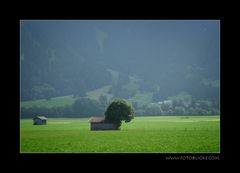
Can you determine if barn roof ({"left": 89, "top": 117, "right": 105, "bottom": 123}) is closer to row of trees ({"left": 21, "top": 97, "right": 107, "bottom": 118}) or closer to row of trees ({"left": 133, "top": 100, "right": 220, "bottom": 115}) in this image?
row of trees ({"left": 21, "top": 97, "right": 107, "bottom": 118})

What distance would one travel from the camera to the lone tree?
345 inches

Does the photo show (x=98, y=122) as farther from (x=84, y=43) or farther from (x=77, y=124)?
(x=84, y=43)

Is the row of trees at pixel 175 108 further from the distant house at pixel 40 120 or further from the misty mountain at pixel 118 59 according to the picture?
the distant house at pixel 40 120

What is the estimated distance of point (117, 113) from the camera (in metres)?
8.70

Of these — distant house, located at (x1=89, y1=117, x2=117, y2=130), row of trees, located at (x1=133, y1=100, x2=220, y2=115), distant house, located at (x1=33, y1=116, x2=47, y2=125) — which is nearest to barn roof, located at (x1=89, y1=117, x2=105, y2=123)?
distant house, located at (x1=89, y1=117, x2=117, y2=130)

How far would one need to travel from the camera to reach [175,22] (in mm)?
8938

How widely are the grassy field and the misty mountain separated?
18.5 inches

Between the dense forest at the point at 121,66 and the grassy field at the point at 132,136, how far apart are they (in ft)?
0.60

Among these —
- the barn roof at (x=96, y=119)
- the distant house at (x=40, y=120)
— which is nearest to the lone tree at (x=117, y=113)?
the barn roof at (x=96, y=119)

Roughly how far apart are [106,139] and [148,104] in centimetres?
93
